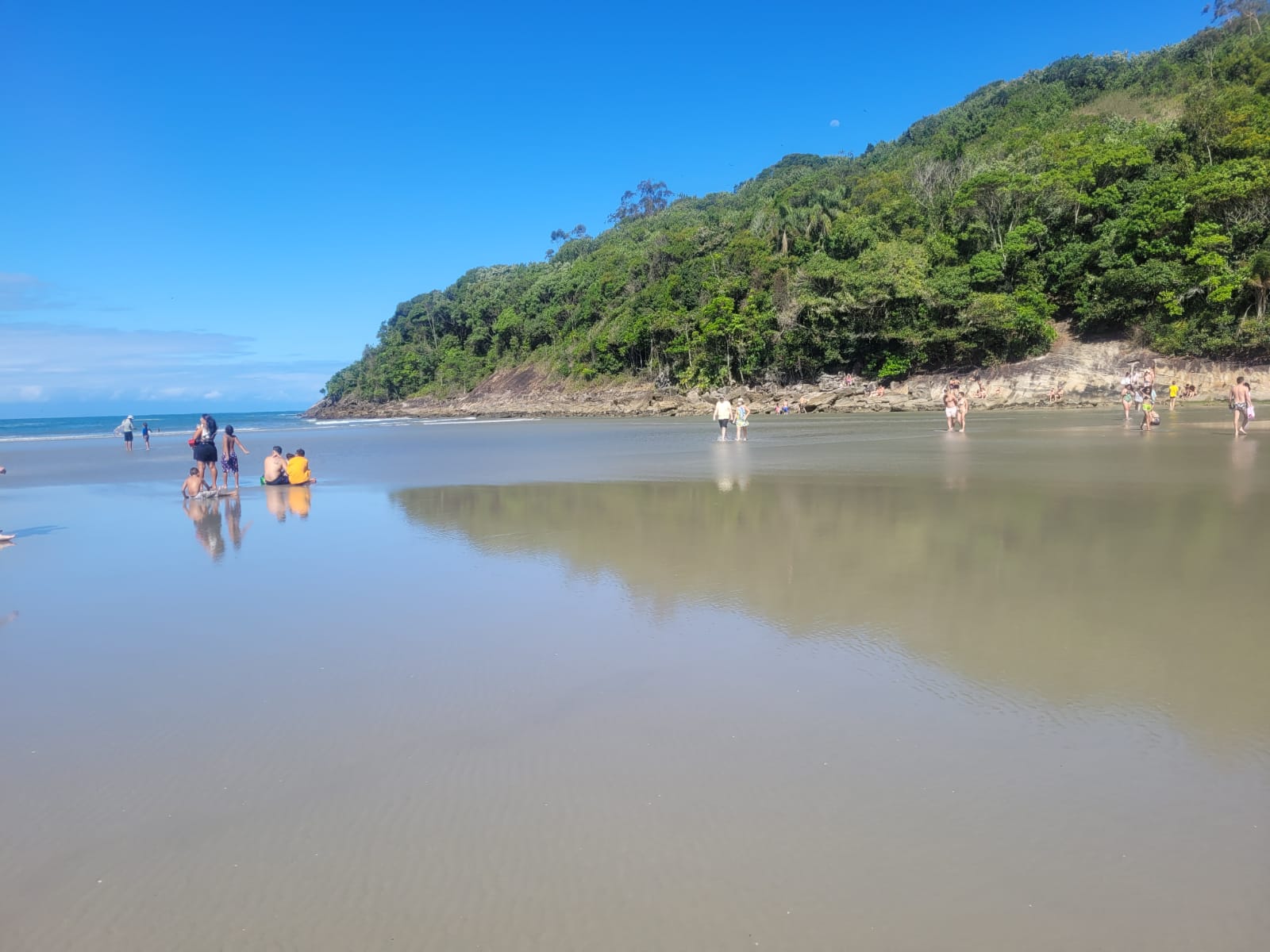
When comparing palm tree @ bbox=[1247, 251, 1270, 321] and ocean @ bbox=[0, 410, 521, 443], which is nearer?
palm tree @ bbox=[1247, 251, 1270, 321]

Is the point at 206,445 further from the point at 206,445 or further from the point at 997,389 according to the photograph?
the point at 997,389

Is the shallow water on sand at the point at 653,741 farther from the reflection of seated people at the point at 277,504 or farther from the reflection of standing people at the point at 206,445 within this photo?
the reflection of standing people at the point at 206,445

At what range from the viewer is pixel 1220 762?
10.9ft

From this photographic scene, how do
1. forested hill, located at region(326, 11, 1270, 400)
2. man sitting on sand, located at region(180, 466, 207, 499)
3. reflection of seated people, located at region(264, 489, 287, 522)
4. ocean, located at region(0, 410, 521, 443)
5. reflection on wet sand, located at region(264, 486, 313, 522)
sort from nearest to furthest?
reflection of seated people, located at region(264, 489, 287, 522) < reflection on wet sand, located at region(264, 486, 313, 522) < man sitting on sand, located at region(180, 466, 207, 499) < forested hill, located at region(326, 11, 1270, 400) < ocean, located at region(0, 410, 521, 443)

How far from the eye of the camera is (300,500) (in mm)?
14016

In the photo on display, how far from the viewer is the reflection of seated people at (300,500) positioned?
1244 cm

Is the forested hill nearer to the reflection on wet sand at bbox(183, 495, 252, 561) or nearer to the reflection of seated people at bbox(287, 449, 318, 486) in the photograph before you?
the reflection of seated people at bbox(287, 449, 318, 486)

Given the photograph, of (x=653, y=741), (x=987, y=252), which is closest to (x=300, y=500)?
(x=653, y=741)

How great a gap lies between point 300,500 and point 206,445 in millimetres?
2660

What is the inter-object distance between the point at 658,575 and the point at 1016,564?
3378mm

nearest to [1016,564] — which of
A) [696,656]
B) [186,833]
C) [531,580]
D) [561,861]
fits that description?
[696,656]

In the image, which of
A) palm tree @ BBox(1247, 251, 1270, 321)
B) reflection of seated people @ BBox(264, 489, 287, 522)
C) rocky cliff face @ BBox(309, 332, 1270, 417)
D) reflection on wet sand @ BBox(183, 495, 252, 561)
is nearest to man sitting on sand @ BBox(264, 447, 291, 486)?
reflection of seated people @ BBox(264, 489, 287, 522)

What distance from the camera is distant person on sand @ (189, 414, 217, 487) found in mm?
14797

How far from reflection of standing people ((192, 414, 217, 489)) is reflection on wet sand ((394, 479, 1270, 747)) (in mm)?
5239
